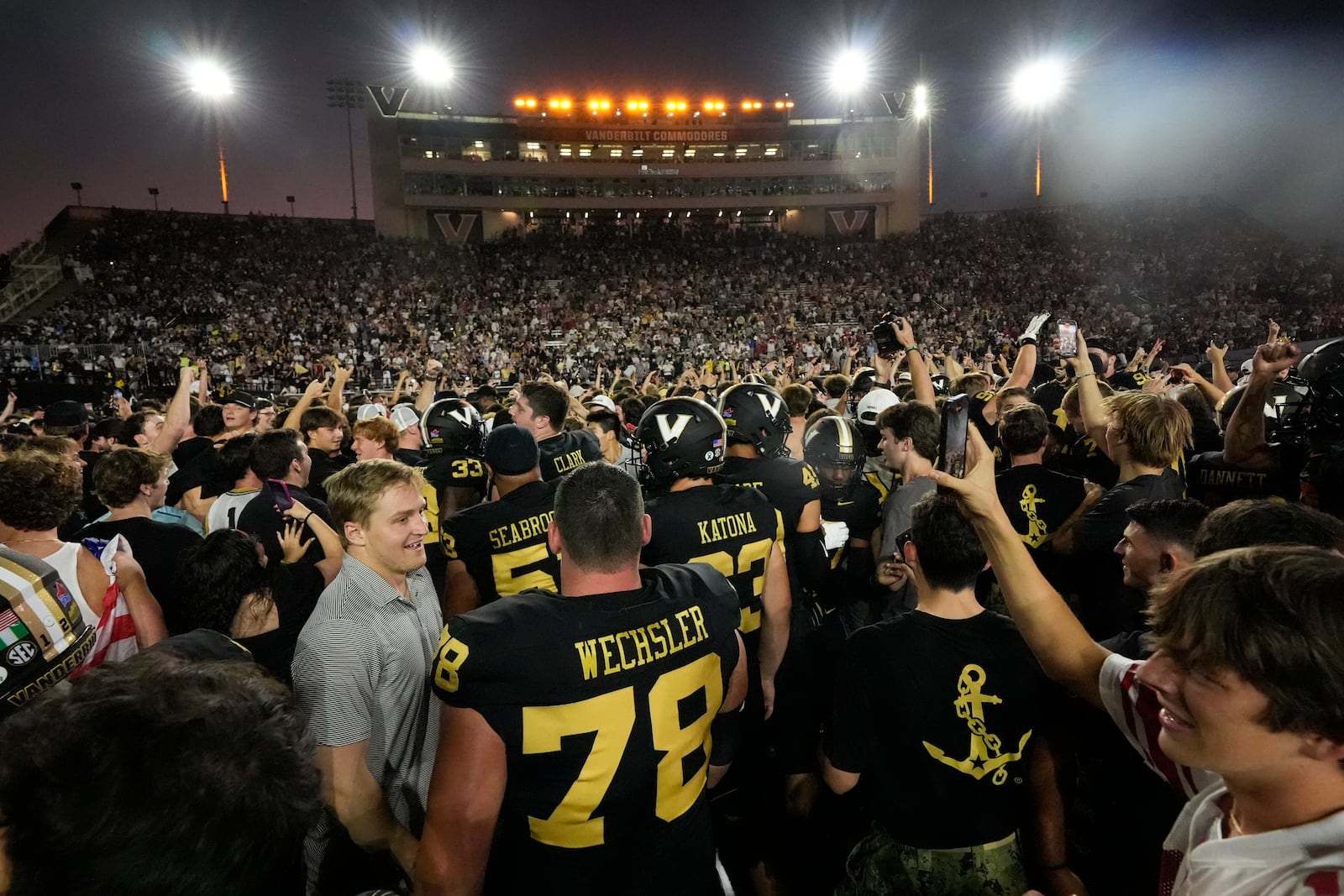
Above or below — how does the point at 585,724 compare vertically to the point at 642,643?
below

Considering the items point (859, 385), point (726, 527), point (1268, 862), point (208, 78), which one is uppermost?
point (208, 78)

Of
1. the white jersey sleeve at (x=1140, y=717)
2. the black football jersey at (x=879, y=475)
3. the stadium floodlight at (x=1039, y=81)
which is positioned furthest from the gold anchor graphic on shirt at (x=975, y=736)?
the stadium floodlight at (x=1039, y=81)

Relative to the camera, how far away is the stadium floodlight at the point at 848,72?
46.2m

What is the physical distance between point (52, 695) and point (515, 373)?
28891mm

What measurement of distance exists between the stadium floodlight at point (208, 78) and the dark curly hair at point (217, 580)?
148 ft

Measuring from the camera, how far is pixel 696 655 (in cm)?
232

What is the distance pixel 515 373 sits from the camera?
2923 cm

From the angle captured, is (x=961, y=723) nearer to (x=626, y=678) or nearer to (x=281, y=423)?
(x=626, y=678)

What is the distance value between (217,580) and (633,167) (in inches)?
1871

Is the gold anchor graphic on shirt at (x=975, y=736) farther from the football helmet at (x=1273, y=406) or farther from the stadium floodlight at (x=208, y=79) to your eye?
the stadium floodlight at (x=208, y=79)

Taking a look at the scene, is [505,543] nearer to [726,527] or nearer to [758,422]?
[726,527]

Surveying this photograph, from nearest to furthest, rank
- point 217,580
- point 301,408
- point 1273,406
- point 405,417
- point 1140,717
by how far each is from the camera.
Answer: point 1140,717
point 217,580
point 1273,406
point 301,408
point 405,417

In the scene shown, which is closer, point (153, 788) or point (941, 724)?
point (153, 788)

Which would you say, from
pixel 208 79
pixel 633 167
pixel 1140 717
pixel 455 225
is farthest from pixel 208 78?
pixel 1140 717
